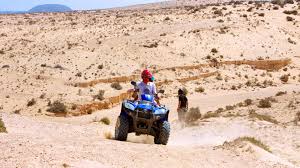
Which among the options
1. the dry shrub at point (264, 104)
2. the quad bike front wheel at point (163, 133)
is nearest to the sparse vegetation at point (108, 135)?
the quad bike front wheel at point (163, 133)

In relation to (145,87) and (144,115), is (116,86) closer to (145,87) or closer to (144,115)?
(145,87)

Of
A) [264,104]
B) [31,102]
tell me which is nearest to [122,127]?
[264,104]

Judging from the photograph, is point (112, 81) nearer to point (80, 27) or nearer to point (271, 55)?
point (271, 55)

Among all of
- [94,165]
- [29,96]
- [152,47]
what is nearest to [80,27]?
[152,47]

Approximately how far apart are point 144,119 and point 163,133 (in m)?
0.77

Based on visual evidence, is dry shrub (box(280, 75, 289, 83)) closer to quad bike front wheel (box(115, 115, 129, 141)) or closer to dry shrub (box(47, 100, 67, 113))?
dry shrub (box(47, 100, 67, 113))

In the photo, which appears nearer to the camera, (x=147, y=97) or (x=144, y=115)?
(x=144, y=115)

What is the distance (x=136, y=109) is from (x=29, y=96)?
1986cm

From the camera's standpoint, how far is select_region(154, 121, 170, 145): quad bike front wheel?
13734 mm

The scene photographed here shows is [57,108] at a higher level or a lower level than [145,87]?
lower

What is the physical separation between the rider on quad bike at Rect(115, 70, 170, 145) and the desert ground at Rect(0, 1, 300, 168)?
54 centimetres

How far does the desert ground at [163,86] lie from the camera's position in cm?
1189

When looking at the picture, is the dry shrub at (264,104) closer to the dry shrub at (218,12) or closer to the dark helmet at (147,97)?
the dark helmet at (147,97)

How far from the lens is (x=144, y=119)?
13.3 m
